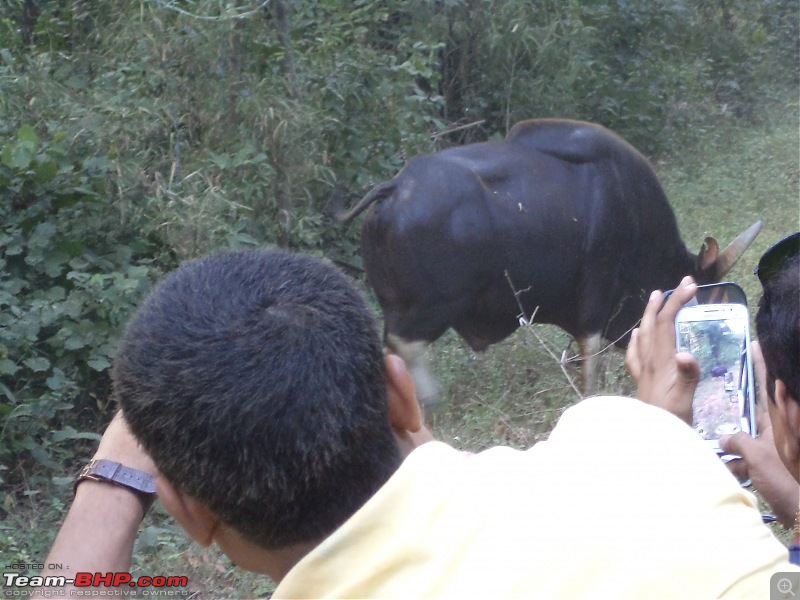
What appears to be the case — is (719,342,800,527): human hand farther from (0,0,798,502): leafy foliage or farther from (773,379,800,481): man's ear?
(0,0,798,502): leafy foliage

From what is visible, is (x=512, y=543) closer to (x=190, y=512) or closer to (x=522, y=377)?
(x=190, y=512)

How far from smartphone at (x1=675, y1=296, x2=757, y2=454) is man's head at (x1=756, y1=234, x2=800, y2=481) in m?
0.16

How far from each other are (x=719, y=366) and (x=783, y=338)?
0.33 metres

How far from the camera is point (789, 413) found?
151cm

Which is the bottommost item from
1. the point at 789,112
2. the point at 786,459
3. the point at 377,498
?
the point at 789,112

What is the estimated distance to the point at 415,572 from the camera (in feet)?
3.35

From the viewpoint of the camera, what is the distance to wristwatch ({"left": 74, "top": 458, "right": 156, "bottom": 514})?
1631 mm

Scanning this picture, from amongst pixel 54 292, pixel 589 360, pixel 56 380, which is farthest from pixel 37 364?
pixel 589 360

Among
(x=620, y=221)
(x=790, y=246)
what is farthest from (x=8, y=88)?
(x=790, y=246)

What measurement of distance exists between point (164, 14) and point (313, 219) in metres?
1.48

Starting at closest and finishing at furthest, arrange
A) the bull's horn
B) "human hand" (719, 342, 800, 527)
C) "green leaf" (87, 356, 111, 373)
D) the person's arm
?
the person's arm, "human hand" (719, 342, 800, 527), "green leaf" (87, 356, 111, 373), the bull's horn

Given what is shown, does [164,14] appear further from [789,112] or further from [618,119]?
[789,112]

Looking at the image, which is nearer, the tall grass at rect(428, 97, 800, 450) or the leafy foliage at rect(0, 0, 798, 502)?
the leafy foliage at rect(0, 0, 798, 502)

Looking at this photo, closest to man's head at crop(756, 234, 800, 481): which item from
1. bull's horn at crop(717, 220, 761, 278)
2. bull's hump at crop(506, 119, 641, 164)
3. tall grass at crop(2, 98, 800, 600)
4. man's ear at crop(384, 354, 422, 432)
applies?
man's ear at crop(384, 354, 422, 432)
